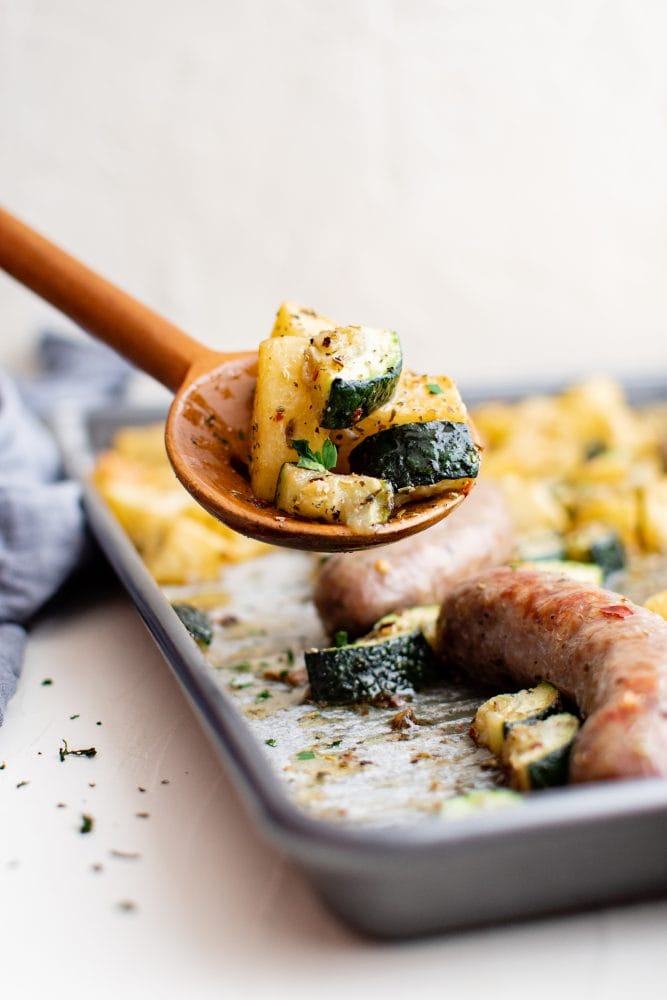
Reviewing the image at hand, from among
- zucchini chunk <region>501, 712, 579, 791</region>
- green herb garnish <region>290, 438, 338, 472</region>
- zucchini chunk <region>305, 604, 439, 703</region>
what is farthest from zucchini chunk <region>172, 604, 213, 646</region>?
zucchini chunk <region>501, 712, 579, 791</region>

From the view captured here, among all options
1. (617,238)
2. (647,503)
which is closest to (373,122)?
(617,238)

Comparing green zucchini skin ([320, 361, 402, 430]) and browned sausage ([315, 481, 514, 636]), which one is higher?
green zucchini skin ([320, 361, 402, 430])

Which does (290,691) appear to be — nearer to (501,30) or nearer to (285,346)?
(285,346)

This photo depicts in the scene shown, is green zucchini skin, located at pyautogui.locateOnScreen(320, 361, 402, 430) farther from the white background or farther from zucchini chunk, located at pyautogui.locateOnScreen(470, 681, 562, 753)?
the white background

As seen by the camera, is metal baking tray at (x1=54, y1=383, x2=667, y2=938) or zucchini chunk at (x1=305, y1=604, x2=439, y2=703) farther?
zucchini chunk at (x1=305, y1=604, x2=439, y2=703)

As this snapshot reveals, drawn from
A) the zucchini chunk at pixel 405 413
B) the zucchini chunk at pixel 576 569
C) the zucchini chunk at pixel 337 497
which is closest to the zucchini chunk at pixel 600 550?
the zucchini chunk at pixel 576 569
